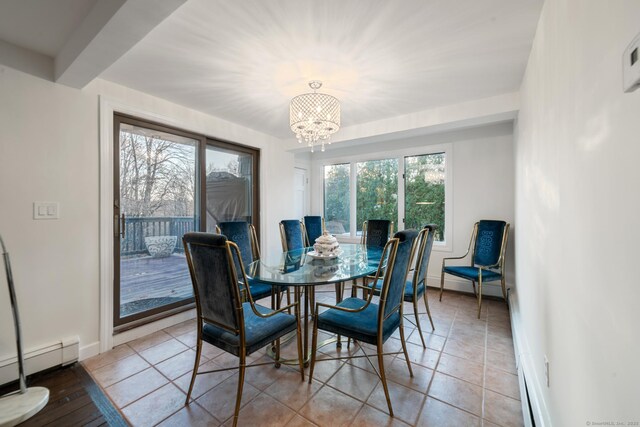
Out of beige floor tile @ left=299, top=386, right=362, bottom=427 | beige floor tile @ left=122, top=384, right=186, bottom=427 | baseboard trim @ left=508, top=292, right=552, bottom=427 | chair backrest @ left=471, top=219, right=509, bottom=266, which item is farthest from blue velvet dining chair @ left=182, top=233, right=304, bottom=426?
chair backrest @ left=471, top=219, right=509, bottom=266

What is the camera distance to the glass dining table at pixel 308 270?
5.91 ft

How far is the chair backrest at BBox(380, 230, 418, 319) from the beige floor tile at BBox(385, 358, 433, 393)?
20.7 inches

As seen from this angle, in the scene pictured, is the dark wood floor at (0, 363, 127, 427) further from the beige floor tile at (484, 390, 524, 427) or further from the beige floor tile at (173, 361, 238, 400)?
the beige floor tile at (484, 390, 524, 427)

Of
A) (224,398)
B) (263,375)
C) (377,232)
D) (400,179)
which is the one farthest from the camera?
(400,179)

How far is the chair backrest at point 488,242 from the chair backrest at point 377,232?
1171 millimetres

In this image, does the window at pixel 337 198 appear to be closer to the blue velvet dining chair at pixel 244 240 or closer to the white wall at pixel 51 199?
the blue velvet dining chair at pixel 244 240

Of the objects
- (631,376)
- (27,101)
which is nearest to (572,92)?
(631,376)

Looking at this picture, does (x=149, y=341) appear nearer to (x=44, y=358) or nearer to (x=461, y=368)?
(x=44, y=358)

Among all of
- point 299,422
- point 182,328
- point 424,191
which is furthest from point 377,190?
point 299,422

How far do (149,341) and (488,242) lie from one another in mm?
3977

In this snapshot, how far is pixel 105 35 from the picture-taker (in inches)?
58.0

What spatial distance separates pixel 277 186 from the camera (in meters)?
4.18

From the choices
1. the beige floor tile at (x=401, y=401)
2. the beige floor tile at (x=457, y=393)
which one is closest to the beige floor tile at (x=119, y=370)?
the beige floor tile at (x=401, y=401)

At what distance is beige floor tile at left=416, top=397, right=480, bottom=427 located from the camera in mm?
1475
